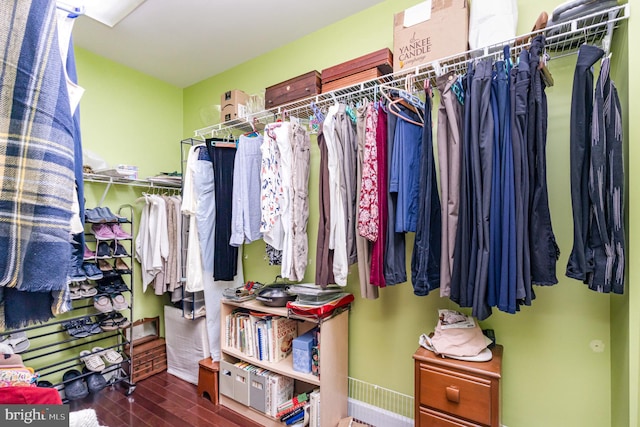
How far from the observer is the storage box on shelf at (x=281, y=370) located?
187 centimetres

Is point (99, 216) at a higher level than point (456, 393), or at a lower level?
higher

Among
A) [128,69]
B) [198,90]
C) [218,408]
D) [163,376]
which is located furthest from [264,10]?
[163,376]

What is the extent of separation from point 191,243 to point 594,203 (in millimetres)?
2366

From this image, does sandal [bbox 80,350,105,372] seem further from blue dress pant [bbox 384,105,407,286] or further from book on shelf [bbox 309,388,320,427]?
blue dress pant [bbox 384,105,407,286]

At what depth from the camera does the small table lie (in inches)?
89.5

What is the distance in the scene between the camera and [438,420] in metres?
1.41

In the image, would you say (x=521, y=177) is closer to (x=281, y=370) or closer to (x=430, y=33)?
(x=430, y=33)

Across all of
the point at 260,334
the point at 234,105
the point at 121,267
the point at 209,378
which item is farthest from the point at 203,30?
the point at 209,378

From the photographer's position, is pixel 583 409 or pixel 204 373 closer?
pixel 583 409

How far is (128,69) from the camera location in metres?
2.89

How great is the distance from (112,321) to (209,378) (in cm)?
92

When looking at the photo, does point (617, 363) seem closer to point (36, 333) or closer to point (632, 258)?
point (632, 258)

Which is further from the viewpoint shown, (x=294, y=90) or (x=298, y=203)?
(x=294, y=90)

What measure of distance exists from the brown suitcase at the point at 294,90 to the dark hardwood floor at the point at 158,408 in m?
2.20
